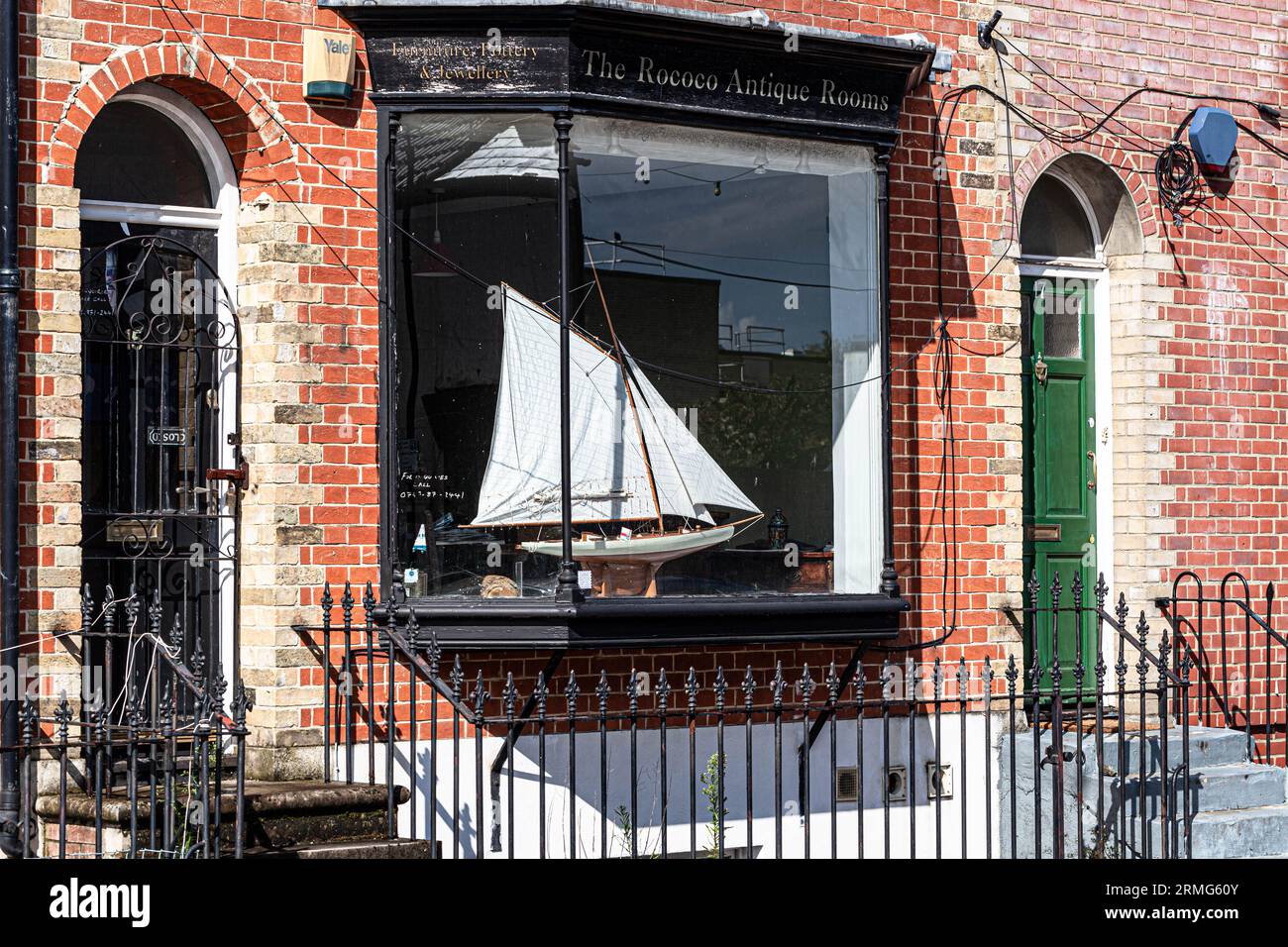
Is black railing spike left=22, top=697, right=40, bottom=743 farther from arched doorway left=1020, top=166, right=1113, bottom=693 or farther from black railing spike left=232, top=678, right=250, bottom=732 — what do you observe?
arched doorway left=1020, top=166, right=1113, bottom=693

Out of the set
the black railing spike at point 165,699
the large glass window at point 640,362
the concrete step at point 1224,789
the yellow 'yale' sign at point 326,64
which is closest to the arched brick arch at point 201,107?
the yellow 'yale' sign at point 326,64

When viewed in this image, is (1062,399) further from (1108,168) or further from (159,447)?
(159,447)

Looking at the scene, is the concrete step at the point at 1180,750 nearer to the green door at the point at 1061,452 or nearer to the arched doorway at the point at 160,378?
the green door at the point at 1061,452

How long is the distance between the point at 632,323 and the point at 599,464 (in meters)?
0.70

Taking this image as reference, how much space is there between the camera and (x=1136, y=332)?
9.68 m

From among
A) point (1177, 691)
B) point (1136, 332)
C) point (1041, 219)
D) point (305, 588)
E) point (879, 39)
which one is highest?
point (879, 39)

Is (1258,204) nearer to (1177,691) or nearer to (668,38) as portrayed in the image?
(1177,691)

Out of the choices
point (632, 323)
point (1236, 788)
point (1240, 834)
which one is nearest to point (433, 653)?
point (632, 323)

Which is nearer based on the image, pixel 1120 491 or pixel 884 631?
pixel 884 631

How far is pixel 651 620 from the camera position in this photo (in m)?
7.86

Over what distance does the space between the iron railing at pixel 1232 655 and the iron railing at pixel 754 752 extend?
0.24 m
